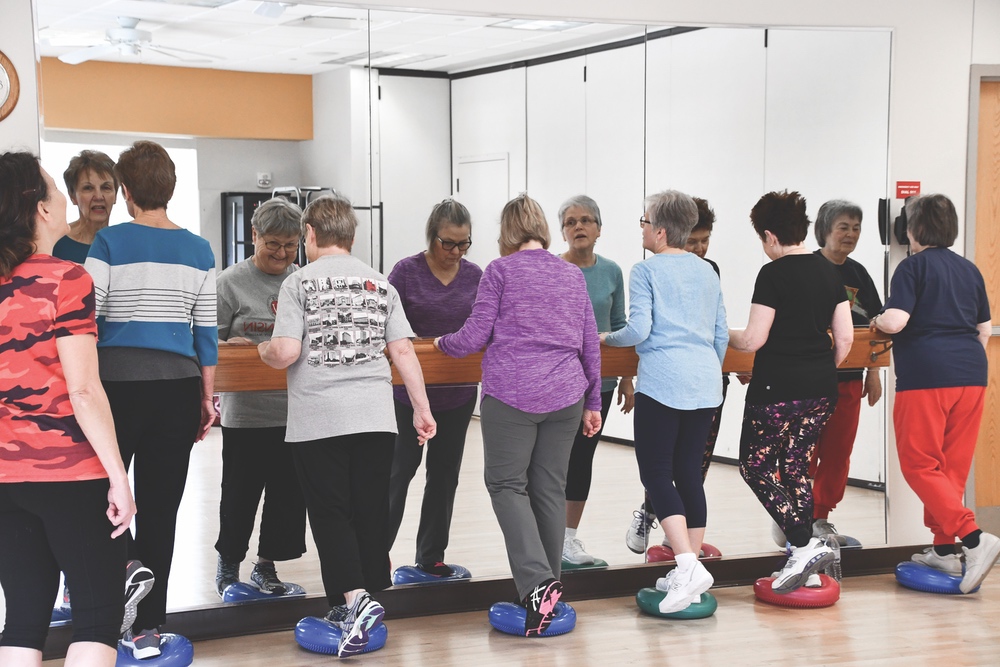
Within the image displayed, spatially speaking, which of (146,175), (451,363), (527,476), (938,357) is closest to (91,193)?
(146,175)

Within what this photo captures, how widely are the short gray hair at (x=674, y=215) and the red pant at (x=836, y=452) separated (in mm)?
1207

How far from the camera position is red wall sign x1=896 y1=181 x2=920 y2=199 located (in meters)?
4.40

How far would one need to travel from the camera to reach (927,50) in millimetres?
4410

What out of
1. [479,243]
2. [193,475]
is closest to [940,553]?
[479,243]

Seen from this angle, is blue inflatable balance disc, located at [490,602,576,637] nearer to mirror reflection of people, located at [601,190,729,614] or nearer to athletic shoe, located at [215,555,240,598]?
mirror reflection of people, located at [601,190,729,614]

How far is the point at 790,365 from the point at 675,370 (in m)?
0.48

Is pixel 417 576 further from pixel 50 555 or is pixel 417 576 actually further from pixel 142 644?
pixel 50 555

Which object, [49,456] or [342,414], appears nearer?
[49,456]

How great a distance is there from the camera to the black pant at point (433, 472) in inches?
147

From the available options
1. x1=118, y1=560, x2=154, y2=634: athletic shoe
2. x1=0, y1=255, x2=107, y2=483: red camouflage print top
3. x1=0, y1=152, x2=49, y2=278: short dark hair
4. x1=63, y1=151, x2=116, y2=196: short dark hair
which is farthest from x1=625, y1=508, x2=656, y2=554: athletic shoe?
x1=0, y1=152, x2=49, y2=278: short dark hair

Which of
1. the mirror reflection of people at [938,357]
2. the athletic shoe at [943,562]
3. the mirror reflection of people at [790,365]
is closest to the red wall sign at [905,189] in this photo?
the mirror reflection of people at [938,357]

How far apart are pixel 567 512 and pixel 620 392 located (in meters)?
0.51

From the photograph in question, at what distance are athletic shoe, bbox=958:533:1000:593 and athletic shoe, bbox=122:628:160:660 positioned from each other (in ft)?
9.51

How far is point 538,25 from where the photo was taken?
406 centimetres
